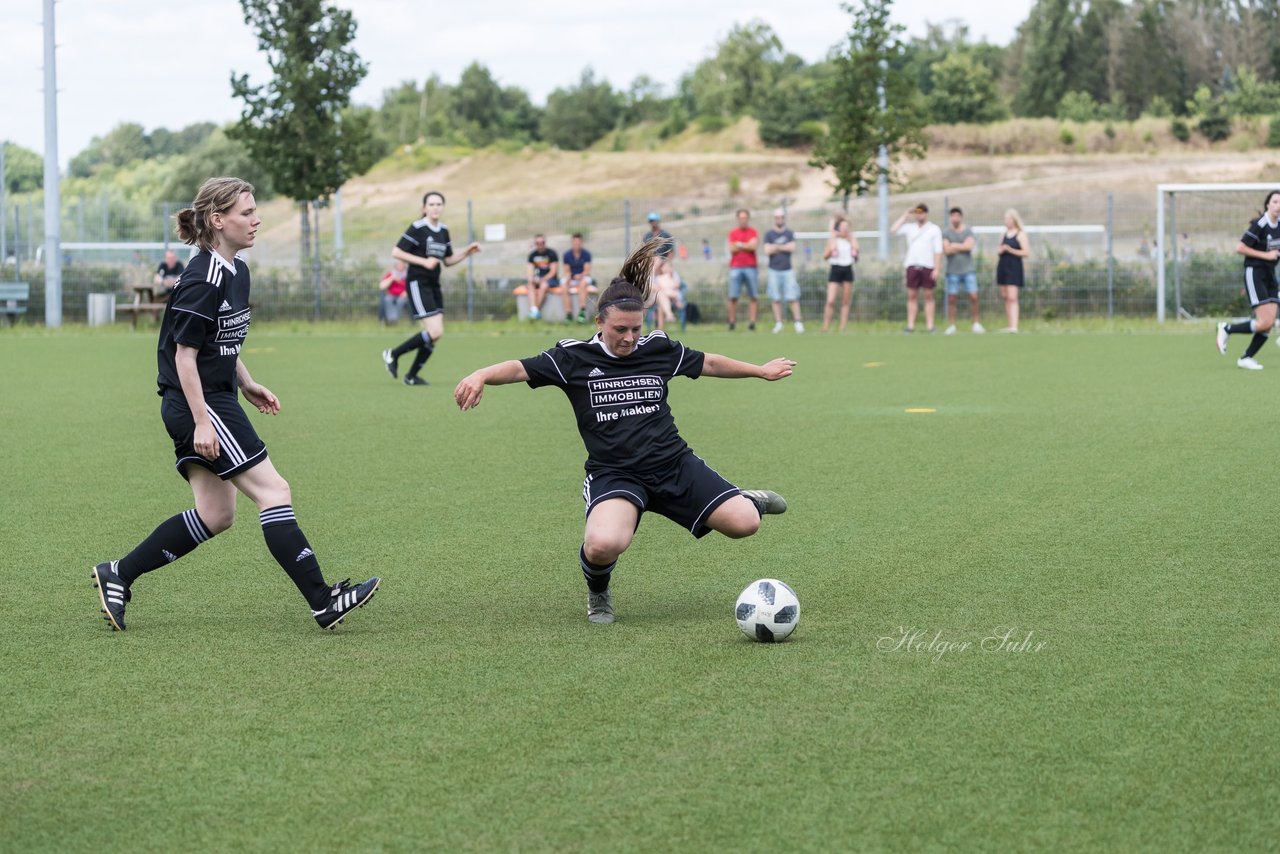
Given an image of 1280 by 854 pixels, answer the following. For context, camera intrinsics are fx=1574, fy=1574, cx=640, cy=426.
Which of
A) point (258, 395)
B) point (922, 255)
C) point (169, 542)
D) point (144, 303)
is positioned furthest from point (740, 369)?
point (144, 303)

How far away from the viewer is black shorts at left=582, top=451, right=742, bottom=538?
570 centimetres

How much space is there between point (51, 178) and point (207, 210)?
83.0 feet

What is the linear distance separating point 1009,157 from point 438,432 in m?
64.9

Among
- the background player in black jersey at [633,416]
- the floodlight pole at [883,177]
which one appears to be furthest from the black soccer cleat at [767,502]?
the floodlight pole at [883,177]

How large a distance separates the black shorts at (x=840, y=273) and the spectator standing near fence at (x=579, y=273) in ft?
13.8

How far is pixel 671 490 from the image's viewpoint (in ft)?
18.8

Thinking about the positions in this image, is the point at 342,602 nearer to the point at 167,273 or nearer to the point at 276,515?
the point at 276,515

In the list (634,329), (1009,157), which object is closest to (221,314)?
(634,329)

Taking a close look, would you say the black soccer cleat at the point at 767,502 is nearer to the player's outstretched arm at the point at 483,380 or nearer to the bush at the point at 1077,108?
the player's outstretched arm at the point at 483,380

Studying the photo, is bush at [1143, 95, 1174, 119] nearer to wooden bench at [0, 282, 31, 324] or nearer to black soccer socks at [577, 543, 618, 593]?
wooden bench at [0, 282, 31, 324]

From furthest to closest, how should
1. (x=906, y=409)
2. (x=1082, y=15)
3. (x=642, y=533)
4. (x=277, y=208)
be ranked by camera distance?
(x=1082, y=15) < (x=277, y=208) < (x=906, y=409) < (x=642, y=533)

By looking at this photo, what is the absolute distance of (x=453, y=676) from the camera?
189 inches

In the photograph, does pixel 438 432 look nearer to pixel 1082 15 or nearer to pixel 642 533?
pixel 642 533

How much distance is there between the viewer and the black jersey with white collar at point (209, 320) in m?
5.27
